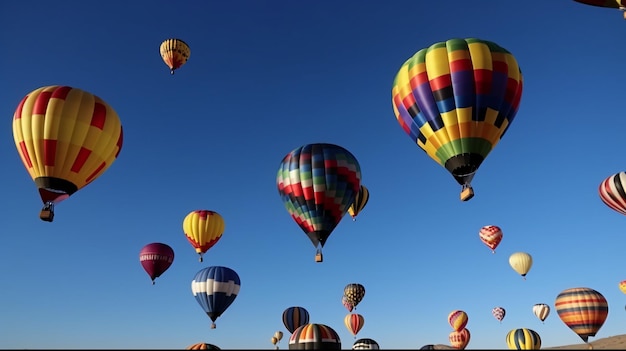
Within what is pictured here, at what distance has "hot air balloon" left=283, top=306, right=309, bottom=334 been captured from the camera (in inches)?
1511

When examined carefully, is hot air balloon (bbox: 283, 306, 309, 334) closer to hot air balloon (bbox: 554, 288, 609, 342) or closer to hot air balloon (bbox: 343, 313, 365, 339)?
hot air balloon (bbox: 343, 313, 365, 339)

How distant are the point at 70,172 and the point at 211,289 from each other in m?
15.7

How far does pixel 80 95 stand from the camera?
19219mm

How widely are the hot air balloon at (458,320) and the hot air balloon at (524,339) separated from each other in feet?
33.9

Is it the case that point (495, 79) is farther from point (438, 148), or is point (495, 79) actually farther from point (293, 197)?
point (293, 197)

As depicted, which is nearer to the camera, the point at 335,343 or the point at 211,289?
the point at 335,343

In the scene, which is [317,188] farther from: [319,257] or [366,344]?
[366,344]

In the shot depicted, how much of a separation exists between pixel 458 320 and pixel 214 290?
2590cm

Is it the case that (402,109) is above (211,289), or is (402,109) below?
above

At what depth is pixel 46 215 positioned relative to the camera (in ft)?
56.7

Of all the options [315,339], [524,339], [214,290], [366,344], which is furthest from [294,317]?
[315,339]

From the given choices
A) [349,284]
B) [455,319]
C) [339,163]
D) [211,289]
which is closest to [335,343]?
[339,163]

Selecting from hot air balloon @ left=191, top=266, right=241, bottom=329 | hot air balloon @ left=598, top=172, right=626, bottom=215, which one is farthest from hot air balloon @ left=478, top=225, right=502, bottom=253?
hot air balloon @ left=191, top=266, right=241, bottom=329

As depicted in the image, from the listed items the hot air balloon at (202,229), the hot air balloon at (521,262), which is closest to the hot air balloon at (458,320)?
the hot air balloon at (521,262)
